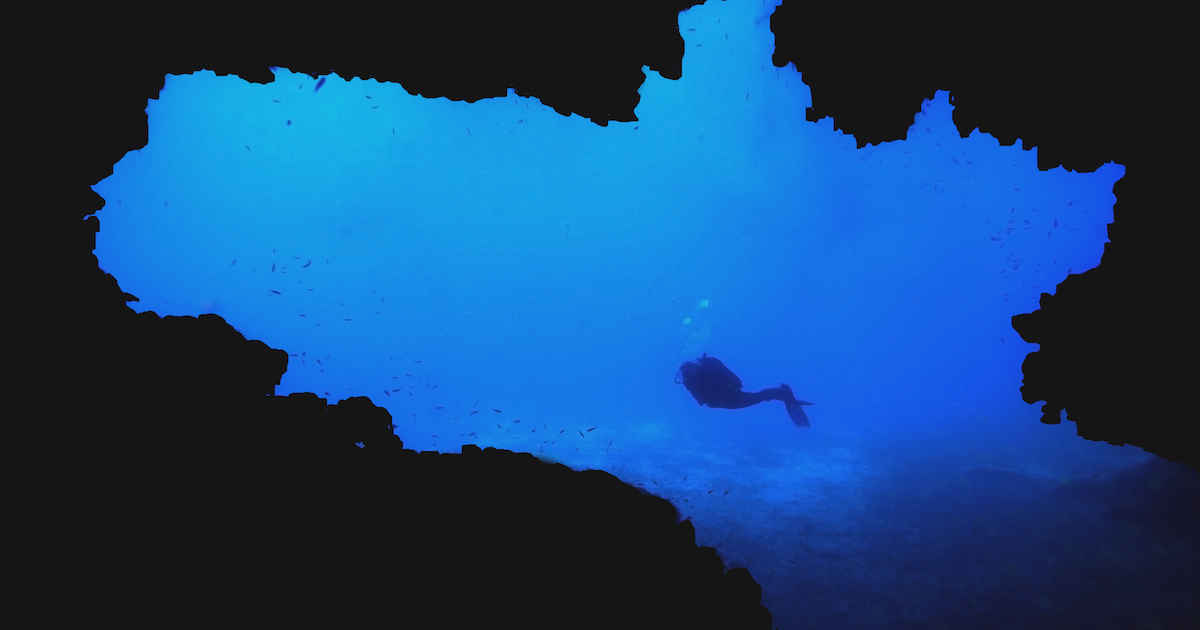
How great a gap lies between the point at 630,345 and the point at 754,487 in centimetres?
9700

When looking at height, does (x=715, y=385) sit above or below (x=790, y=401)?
above

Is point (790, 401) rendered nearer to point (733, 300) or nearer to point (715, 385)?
point (715, 385)

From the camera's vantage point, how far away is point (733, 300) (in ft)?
274

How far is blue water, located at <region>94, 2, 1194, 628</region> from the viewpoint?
10.9 meters

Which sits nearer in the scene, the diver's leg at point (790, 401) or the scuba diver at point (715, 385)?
the scuba diver at point (715, 385)

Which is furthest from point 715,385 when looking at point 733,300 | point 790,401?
point 733,300

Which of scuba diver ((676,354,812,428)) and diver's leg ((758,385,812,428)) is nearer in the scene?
scuba diver ((676,354,812,428))

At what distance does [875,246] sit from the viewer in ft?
182

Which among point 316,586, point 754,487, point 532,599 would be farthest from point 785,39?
point 754,487

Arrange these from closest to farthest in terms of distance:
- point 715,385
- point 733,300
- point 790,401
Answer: point 715,385 < point 790,401 < point 733,300

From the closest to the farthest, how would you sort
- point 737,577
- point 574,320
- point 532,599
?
1. point 532,599
2. point 737,577
3. point 574,320

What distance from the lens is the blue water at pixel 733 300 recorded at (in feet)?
35.9

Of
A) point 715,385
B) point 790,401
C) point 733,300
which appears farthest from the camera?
point 733,300

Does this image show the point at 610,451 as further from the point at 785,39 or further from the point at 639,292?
the point at 639,292
